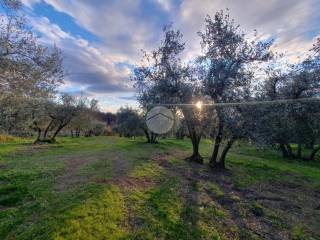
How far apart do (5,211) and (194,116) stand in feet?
47.1

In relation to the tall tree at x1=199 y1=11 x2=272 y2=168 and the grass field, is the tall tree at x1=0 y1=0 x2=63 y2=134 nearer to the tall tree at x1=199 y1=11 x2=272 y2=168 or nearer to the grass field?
the grass field

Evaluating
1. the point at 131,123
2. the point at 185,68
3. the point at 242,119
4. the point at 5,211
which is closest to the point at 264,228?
the point at 242,119

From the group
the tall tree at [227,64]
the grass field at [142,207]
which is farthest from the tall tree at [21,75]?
the tall tree at [227,64]

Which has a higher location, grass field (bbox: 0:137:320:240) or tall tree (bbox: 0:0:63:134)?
tall tree (bbox: 0:0:63:134)

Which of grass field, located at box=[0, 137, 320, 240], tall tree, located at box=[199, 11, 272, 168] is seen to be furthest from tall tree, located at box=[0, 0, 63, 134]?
tall tree, located at box=[199, 11, 272, 168]

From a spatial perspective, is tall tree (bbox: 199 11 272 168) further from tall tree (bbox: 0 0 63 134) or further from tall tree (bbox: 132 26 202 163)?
tall tree (bbox: 0 0 63 134)

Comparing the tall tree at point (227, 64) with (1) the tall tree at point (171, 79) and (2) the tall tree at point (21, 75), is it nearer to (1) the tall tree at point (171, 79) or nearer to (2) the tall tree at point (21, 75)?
(1) the tall tree at point (171, 79)

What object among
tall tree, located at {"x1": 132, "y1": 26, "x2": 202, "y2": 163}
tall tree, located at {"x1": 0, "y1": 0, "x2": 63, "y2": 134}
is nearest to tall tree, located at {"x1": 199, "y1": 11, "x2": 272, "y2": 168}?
tall tree, located at {"x1": 132, "y1": 26, "x2": 202, "y2": 163}

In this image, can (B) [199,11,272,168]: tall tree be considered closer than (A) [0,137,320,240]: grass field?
No

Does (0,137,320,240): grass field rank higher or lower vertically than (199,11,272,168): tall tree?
lower

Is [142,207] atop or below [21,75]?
below

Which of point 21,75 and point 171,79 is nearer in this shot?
point 21,75

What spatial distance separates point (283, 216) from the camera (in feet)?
30.5

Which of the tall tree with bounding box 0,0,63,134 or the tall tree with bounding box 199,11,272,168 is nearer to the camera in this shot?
the tall tree with bounding box 0,0,63,134
